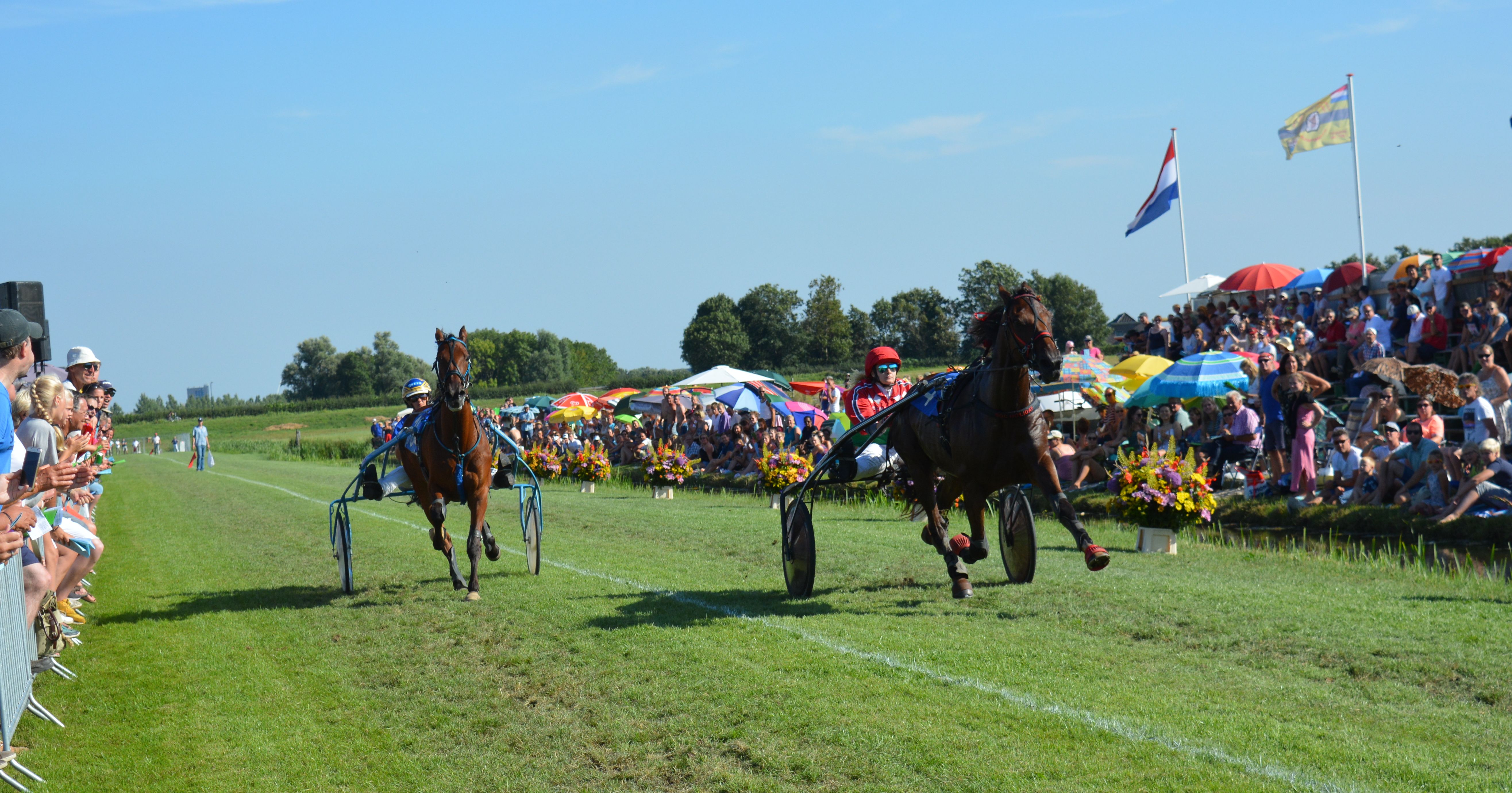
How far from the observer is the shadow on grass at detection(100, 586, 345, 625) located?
928 centimetres

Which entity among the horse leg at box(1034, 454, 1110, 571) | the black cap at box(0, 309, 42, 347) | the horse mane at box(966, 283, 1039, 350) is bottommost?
the horse leg at box(1034, 454, 1110, 571)

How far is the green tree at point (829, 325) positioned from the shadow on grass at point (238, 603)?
6495 centimetres

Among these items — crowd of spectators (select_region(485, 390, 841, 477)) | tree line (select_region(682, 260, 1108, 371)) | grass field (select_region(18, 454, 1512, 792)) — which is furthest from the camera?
tree line (select_region(682, 260, 1108, 371))

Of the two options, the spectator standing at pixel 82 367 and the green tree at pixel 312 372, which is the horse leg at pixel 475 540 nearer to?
the spectator standing at pixel 82 367

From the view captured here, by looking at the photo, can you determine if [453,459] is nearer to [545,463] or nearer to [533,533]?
[533,533]

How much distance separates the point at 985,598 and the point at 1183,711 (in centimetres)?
297

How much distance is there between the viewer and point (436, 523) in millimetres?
9484

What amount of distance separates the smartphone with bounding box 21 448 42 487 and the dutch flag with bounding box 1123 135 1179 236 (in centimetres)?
2594

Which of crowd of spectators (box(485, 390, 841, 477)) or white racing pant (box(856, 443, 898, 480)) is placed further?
crowd of spectators (box(485, 390, 841, 477))

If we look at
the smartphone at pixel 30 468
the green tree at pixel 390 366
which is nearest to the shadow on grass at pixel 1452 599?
the smartphone at pixel 30 468

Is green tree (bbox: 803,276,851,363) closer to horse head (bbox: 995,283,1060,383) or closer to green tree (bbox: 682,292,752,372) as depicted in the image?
green tree (bbox: 682,292,752,372)

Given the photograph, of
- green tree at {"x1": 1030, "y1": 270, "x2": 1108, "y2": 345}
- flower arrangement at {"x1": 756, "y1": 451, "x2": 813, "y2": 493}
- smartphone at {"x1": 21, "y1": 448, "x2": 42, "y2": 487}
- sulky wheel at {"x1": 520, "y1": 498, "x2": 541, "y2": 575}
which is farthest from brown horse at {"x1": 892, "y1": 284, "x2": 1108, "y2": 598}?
green tree at {"x1": 1030, "y1": 270, "x2": 1108, "y2": 345}

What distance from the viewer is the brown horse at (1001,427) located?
6.91 metres

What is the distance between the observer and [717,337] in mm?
84250
